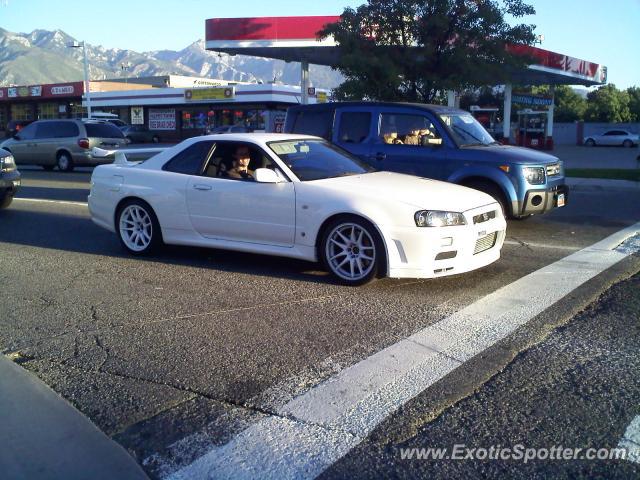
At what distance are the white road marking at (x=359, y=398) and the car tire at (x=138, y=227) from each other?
12.4ft

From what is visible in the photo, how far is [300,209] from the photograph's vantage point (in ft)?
22.0

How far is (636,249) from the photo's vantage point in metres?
8.31

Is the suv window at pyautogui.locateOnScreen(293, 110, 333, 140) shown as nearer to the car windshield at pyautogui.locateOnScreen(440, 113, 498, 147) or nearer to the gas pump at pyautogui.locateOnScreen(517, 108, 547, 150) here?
the car windshield at pyautogui.locateOnScreen(440, 113, 498, 147)

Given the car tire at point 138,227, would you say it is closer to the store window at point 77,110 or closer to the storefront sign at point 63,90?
the storefront sign at point 63,90

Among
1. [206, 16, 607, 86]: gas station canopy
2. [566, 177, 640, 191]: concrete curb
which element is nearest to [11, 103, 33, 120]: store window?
[206, 16, 607, 86]: gas station canopy

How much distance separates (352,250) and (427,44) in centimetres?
1354

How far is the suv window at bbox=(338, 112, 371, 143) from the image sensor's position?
403 inches

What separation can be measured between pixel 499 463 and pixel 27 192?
44.7 feet

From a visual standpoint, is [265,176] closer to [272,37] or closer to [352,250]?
[352,250]

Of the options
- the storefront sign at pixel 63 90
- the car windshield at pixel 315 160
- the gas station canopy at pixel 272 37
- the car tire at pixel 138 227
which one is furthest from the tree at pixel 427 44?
the storefront sign at pixel 63 90

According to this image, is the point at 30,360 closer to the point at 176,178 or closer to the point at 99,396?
the point at 99,396

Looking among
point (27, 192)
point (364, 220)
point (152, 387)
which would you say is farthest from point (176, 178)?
point (27, 192)

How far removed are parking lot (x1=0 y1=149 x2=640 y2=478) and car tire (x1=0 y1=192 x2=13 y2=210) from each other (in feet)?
12.8

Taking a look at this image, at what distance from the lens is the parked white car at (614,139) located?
5378 centimetres
